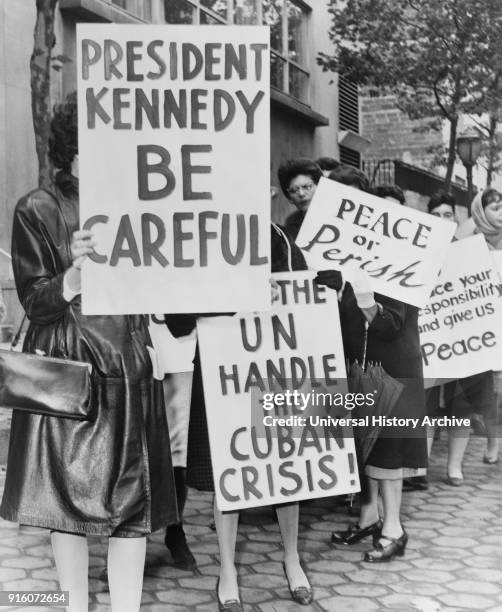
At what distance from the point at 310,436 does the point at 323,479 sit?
0.15 m

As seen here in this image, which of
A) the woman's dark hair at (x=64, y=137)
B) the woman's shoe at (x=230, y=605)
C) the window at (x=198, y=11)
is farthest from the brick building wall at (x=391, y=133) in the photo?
the woman's shoe at (x=230, y=605)

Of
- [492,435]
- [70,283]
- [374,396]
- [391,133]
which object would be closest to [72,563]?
[70,283]

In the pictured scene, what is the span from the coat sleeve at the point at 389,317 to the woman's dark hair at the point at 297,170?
1.83 ft

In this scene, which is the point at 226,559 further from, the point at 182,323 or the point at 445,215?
the point at 445,215

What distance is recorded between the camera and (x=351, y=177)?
386 cm

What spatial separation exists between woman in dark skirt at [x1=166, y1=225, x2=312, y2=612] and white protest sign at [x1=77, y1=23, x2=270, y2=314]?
48 centimetres

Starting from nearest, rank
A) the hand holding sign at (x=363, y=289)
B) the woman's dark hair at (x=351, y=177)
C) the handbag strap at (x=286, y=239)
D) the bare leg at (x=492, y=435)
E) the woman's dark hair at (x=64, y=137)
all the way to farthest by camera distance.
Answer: the woman's dark hair at (x=64, y=137)
the handbag strap at (x=286, y=239)
the hand holding sign at (x=363, y=289)
the woman's dark hair at (x=351, y=177)
the bare leg at (x=492, y=435)

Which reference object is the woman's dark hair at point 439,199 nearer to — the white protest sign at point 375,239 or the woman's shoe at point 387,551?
the white protest sign at point 375,239

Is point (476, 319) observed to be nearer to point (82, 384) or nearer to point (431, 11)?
point (431, 11)

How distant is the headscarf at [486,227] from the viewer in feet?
16.0

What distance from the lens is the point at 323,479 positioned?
3.20 meters

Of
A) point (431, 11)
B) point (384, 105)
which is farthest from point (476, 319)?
point (431, 11)

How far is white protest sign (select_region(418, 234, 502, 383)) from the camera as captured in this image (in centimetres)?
445

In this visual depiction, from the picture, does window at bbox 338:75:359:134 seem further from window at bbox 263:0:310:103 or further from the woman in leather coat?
the woman in leather coat
